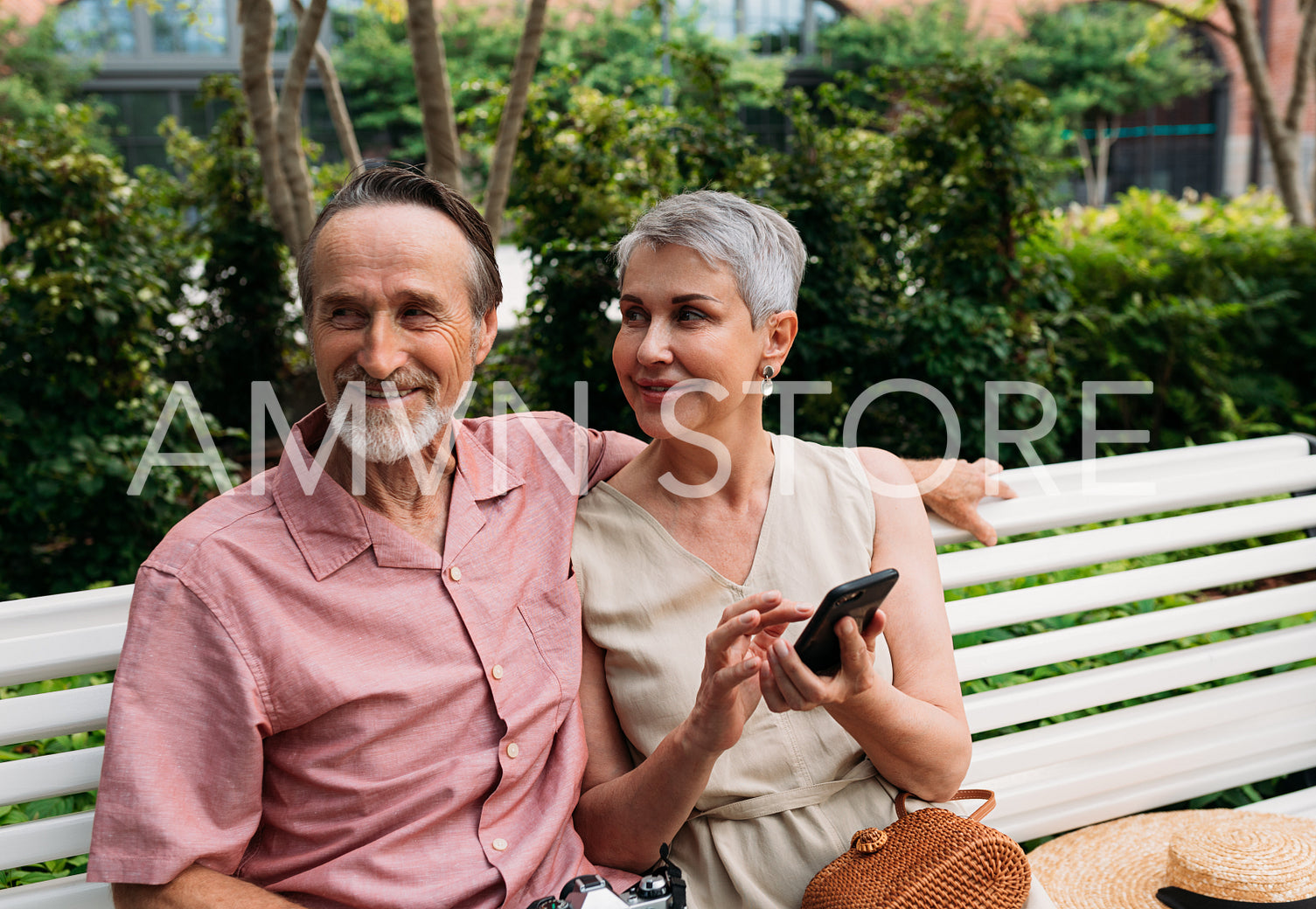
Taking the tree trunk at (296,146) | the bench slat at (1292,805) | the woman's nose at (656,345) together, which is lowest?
the bench slat at (1292,805)

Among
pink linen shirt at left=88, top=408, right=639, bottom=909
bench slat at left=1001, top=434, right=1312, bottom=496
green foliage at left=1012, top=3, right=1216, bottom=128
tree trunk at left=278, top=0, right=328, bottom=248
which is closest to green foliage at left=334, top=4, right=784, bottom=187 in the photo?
green foliage at left=1012, top=3, right=1216, bottom=128

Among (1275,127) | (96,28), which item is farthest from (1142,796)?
(96,28)

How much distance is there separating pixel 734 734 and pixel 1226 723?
63.5 inches

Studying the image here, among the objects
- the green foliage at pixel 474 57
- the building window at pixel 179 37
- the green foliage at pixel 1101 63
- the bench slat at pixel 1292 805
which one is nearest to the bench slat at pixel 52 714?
the bench slat at pixel 1292 805

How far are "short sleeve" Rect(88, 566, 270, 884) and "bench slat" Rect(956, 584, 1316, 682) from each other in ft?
4.73

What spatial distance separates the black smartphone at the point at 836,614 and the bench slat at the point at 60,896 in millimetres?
1199

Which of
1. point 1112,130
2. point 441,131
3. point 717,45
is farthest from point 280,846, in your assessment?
point 1112,130

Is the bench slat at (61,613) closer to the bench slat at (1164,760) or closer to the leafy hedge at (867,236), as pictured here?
the bench slat at (1164,760)

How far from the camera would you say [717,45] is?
2606cm

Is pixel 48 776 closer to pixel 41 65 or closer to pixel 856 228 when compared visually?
pixel 856 228

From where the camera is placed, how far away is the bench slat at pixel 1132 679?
2.24m

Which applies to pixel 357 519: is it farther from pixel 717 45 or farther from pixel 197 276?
pixel 717 45

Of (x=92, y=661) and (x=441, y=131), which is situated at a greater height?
(x=441, y=131)

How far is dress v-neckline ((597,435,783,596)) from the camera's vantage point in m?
1.96
